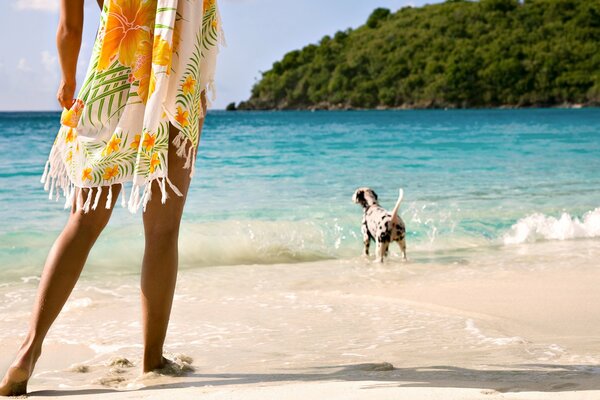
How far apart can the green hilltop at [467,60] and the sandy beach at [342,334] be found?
87.2 metres

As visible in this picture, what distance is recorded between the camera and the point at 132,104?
275cm

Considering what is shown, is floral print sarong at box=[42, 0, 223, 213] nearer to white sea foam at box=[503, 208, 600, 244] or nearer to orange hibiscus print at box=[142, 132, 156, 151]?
orange hibiscus print at box=[142, 132, 156, 151]

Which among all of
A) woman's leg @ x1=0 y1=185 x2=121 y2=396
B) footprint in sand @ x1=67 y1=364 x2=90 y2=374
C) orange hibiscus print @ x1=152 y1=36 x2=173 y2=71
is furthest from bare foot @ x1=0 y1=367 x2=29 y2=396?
orange hibiscus print @ x1=152 y1=36 x2=173 y2=71

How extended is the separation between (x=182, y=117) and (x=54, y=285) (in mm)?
A: 748

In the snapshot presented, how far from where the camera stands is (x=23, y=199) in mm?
10570

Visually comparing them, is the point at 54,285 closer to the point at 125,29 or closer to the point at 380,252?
the point at 125,29

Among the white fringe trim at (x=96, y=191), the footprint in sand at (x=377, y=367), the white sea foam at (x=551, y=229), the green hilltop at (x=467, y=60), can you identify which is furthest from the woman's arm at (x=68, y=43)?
the green hilltop at (x=467, y=60)

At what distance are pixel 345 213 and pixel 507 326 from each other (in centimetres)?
549

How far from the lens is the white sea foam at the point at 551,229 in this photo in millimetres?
8033

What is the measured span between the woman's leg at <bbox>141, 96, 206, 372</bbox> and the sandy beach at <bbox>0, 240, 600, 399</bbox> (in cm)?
26

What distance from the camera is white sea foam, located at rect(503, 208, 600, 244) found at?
8.03m

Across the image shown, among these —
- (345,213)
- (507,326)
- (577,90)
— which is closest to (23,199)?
(345,213)

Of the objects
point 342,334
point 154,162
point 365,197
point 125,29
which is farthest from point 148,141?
point 365,197

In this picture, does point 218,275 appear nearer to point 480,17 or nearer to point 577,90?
point 577,90
